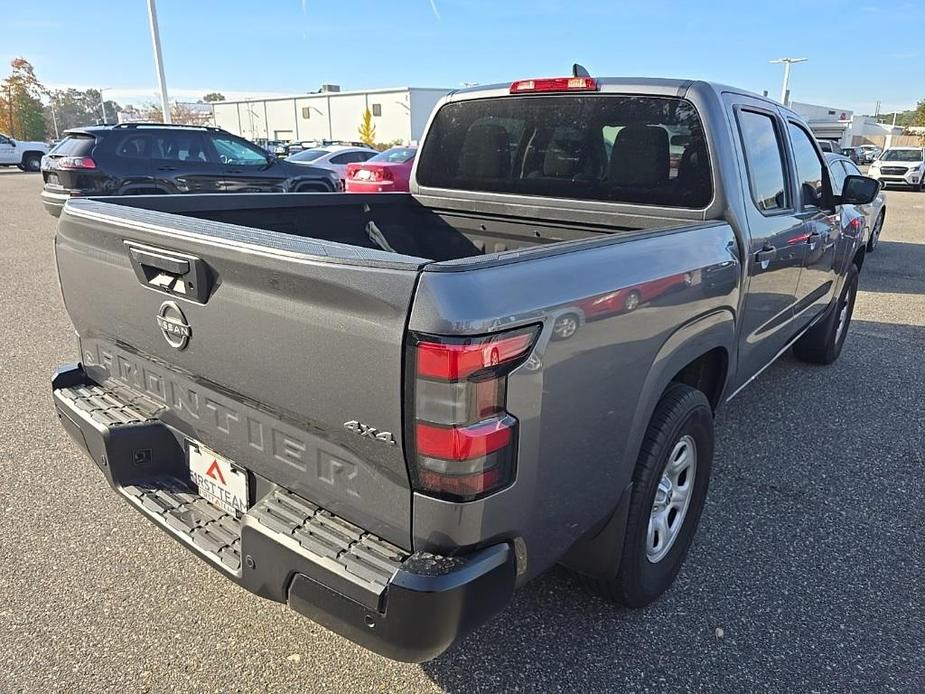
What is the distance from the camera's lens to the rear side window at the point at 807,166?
12.9ft

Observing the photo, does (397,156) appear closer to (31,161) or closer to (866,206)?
(866,206)

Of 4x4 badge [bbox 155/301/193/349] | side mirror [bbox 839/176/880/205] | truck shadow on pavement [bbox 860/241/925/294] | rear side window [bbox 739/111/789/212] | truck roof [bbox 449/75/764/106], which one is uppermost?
truck roof [bbox 449/75/764/106]

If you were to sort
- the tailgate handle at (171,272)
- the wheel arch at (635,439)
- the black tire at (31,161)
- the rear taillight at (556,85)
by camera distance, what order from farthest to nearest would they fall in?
the black tire at (31,161) < the rear taillight at (556,85) < the wheel arch at (635,439) < the tailgate handle at (171,272)

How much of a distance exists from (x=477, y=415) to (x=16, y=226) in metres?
15.1

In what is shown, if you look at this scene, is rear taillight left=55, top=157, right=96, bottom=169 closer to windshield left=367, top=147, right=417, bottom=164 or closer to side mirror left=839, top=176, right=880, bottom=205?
windshield left=367, top=147, right=417, bottom=164

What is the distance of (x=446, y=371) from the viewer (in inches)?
60.8

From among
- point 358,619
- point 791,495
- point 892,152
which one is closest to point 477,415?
point 358,619

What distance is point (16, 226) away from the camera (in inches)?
530

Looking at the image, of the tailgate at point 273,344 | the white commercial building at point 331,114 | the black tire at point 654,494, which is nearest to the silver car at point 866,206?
the black tire at point 654,494

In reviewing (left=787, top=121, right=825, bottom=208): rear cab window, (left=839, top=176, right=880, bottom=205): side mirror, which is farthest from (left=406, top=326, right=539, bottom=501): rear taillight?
(left=839, top=176, right=880, bottom=205): side mirror

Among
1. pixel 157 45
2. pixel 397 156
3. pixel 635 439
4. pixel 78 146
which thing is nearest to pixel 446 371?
pixel 635 439

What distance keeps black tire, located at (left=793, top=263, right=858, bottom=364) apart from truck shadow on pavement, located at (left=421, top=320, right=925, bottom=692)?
1.34 metres

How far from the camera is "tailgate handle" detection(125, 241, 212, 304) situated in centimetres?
197

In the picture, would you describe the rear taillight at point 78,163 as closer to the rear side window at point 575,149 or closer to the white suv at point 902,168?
the rear side window at point 575,149
